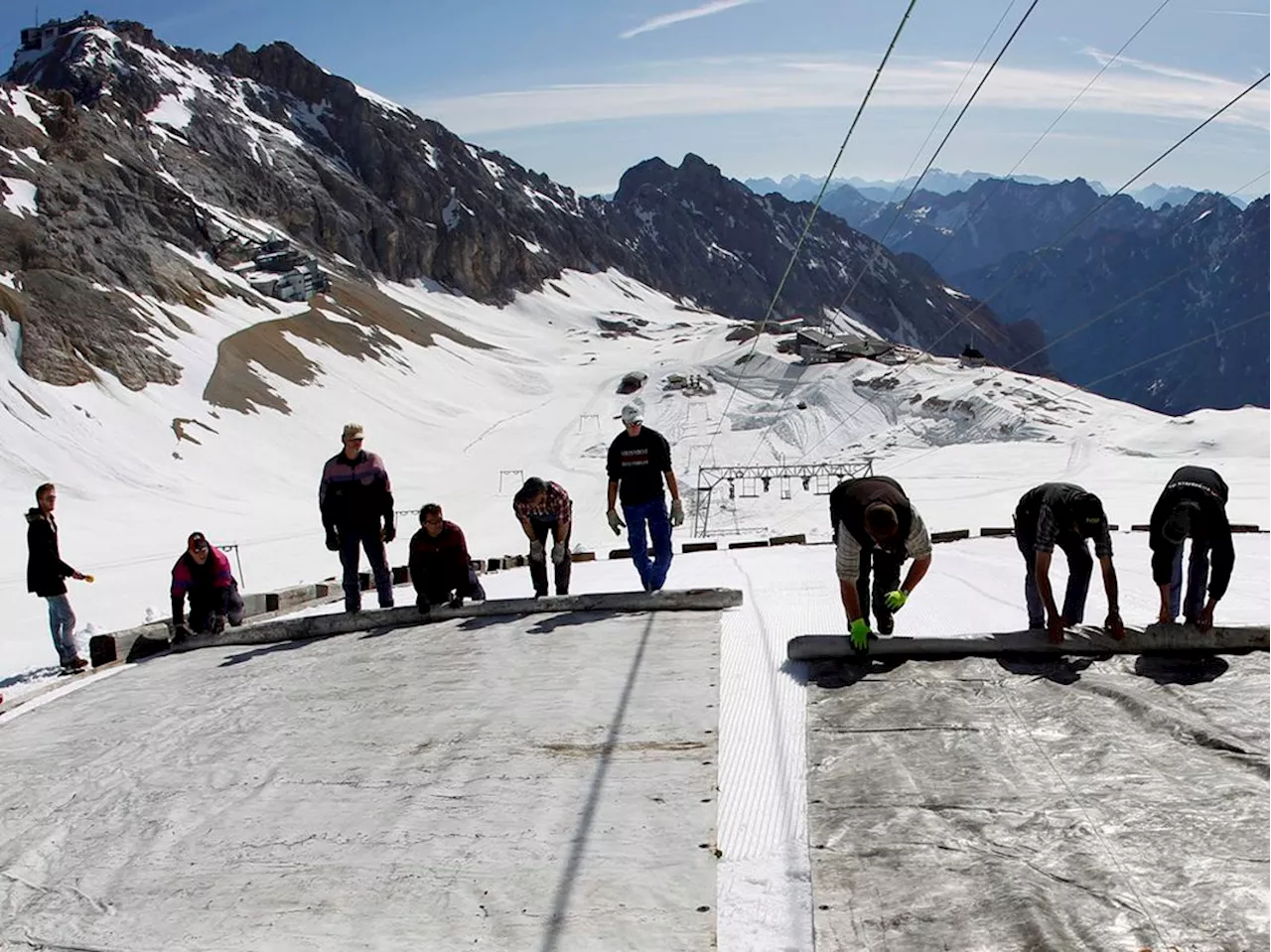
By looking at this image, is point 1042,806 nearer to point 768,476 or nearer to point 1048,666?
point 1048,666

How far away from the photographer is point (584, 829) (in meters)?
4.51

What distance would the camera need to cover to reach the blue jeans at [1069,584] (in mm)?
7395

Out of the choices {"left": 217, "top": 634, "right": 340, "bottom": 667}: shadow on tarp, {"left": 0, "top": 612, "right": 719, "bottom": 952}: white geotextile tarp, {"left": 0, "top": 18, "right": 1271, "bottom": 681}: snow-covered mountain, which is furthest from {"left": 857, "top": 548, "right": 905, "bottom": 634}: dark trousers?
{"left": 0, "top": 18, "right": 1271, "bottom": 681}: snow-covered mountain

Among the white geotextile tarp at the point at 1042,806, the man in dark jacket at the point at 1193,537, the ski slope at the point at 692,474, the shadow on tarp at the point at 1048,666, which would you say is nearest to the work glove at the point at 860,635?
the white geotextile tarp at the point at 1042,806

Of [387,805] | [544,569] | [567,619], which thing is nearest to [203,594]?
[544,569]

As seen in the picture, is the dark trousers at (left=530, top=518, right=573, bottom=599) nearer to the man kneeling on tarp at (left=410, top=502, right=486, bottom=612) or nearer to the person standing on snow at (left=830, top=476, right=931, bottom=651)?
the man kneeling on tarp at (left=410, top=502, right=486, bottom=612)

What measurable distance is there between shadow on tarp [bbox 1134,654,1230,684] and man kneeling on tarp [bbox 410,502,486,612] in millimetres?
5273

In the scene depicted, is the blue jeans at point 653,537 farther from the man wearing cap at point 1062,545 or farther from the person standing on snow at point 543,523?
the man wearing cap at point 1062,545

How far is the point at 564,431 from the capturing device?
62562mm

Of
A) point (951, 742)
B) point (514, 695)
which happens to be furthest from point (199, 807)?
point (951, 742)

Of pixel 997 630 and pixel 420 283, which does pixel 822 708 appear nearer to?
pixel 997 630

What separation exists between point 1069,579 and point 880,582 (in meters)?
1.41

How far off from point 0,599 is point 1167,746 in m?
21.6

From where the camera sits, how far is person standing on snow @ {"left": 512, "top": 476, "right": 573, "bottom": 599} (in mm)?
9320
